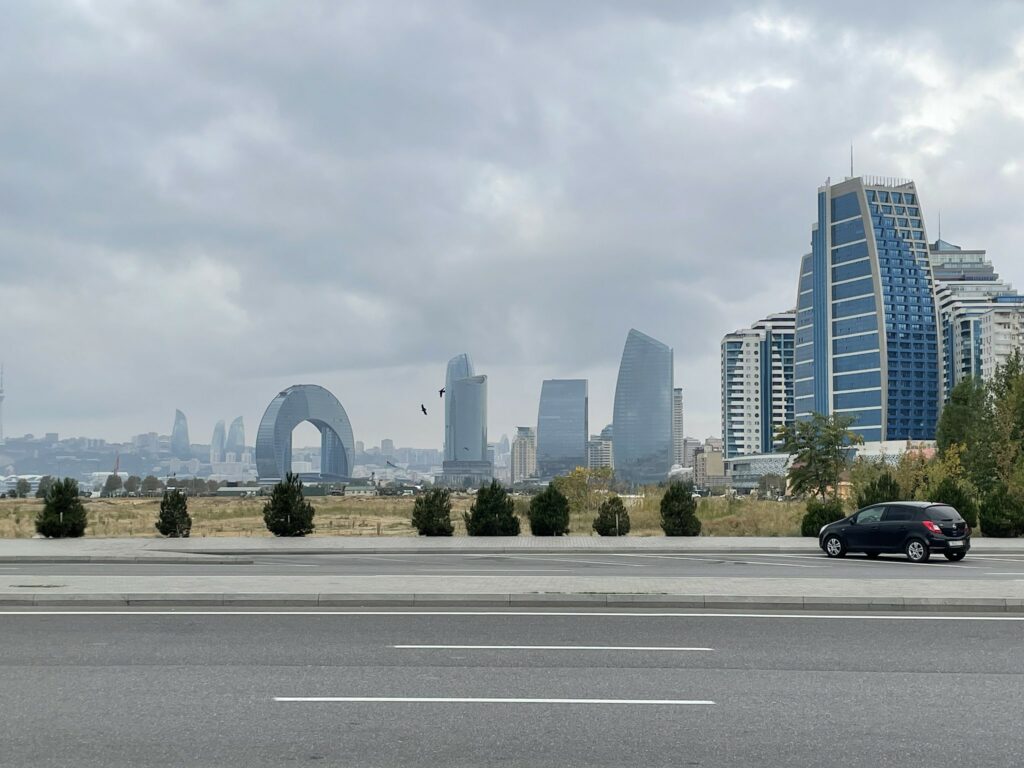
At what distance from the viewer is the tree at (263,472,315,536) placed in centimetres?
3347

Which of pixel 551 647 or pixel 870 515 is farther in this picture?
pixel 870 515

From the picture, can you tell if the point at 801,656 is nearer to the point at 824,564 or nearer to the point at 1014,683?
the point at 1014,683

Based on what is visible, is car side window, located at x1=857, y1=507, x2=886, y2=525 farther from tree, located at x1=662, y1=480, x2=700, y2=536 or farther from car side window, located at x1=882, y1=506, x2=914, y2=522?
tree, located at x1=662, y1=480, x2=700, y2=536

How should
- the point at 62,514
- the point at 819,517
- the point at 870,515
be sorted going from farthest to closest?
1. the point at 819,517
2. the point at 62,514
3. the point at 870,515

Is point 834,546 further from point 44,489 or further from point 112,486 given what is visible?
point 112,486

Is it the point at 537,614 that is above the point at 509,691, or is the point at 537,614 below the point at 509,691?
below

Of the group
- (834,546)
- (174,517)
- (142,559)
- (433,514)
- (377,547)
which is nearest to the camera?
(142,559)

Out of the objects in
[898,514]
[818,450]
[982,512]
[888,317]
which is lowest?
[982,512]

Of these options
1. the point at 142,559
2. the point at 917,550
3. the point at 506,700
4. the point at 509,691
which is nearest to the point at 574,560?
the point at 917,550

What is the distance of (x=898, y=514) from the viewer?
84.7 feet

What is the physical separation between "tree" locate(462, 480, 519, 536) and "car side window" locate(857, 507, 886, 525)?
12.1 metres

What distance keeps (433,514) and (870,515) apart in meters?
13.9

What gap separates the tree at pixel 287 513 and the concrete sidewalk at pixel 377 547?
6.85 feet

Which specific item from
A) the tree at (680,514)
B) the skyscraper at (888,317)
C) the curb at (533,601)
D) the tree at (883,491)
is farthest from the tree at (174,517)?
the skyscraper at (888,317)
